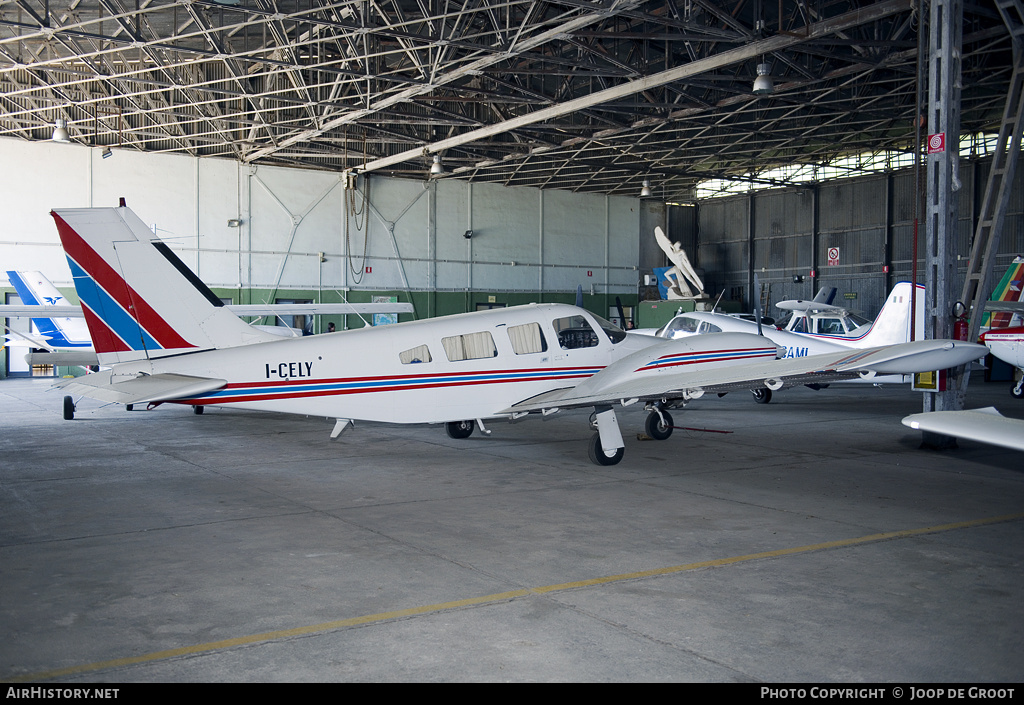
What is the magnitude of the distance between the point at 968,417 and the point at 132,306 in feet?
32.7

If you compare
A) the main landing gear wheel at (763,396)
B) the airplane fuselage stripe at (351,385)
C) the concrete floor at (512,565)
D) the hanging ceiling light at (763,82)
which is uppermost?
the hanging ceiling light at (763,82)

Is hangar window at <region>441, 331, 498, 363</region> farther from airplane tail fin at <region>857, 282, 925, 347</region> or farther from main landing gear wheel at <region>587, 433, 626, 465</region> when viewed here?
airplane tail fin at <region>857, 282, 925, 347</region>

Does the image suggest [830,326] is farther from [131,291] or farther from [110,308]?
[110,308]

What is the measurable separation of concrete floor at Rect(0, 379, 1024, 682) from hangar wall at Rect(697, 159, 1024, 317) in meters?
28.1

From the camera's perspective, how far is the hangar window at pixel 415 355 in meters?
11.6

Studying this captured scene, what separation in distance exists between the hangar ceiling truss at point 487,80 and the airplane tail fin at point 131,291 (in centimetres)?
986

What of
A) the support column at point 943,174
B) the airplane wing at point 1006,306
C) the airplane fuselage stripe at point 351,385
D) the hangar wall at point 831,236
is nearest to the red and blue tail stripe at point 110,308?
the airplane fuselage stripe at point 351,385

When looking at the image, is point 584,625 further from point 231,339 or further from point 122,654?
point 231,339

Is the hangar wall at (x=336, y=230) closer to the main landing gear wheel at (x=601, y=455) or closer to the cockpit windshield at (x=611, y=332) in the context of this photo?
the cockpit windshield at (x=611, y=332)

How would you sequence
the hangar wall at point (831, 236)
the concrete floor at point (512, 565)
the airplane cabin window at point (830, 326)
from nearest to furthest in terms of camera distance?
the concrete floor at point (512, 565) < the airplane cabin window at point (830, 326) < the hangar wall at point (831, 236)

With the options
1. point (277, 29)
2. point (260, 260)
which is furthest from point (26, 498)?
point (260, 260)

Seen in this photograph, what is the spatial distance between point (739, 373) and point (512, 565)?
5340 mm

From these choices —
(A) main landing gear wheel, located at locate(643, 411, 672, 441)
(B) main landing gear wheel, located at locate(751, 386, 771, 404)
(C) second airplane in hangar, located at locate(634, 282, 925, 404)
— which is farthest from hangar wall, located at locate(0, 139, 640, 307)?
(A) main landing gear wheel, located at locate(643, 411, 672, 441)

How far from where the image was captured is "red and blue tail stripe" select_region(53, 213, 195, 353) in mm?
10672
